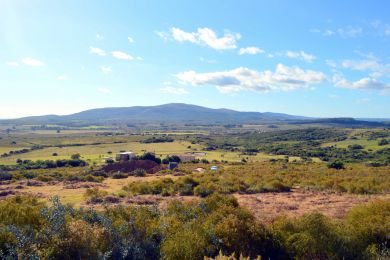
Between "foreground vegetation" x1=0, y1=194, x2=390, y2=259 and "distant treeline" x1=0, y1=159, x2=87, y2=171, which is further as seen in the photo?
"distant treeline" x1=0, y1=159, x2=87, y2=171

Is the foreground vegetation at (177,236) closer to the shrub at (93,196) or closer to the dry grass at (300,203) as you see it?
the dry grass at (300,203)

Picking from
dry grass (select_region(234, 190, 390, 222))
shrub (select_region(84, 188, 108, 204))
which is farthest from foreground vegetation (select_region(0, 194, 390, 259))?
shrub (select_region(84, 188, 108, 204))

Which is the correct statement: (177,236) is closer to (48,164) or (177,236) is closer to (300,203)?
(300,203)

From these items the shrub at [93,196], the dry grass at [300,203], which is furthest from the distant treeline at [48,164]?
the dry grass at [300,203]

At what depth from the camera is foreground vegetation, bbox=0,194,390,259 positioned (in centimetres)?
941

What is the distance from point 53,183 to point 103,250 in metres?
24.8

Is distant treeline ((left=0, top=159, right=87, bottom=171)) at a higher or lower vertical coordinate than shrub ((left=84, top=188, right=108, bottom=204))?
lower

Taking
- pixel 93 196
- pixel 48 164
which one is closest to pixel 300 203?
pixel 93 196

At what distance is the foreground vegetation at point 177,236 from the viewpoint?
9.41 meters

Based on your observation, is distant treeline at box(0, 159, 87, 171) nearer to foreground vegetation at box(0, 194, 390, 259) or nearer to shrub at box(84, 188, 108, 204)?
shrub at box(84, 188, 108, 204)

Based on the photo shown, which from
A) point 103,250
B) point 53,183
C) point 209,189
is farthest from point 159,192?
point 103,250

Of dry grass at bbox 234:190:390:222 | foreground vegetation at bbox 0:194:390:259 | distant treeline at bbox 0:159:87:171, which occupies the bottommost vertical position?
distant treeline at bbox 0:159:87:171

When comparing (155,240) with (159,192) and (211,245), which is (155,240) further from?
(159,192)

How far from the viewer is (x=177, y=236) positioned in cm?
1040
